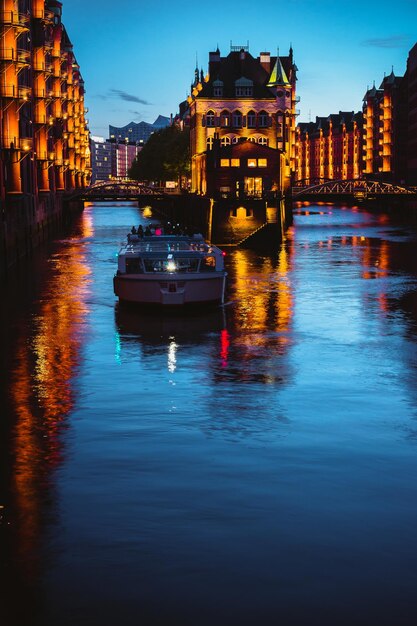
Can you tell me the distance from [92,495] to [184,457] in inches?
107

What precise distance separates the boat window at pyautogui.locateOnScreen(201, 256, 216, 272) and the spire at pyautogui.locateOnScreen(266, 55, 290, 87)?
337ft

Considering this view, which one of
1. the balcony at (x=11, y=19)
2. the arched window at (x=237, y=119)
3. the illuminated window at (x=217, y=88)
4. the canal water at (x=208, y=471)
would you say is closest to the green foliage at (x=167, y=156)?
the arched window at (x=237, y=119)

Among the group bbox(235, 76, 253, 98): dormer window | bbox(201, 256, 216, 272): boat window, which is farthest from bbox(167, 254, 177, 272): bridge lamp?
bbox(235, 76, 253, 98): dormer window

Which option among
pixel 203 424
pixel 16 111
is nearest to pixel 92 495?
pixel 203 424

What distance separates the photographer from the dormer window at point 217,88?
449 feet

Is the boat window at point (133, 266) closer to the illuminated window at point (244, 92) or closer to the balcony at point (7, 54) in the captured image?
the balcony at point (7, 54)

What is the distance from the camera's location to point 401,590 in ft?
42.2

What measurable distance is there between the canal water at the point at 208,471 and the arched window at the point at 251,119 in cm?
10097

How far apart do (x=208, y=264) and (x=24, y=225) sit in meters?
31.4

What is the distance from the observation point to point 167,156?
552 feet

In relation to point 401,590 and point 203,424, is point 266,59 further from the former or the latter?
point 401,590

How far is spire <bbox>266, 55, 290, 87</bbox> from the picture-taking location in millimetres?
141875

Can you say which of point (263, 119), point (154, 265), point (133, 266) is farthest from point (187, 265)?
point (263, 119)

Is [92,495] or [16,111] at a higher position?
[16,111]
